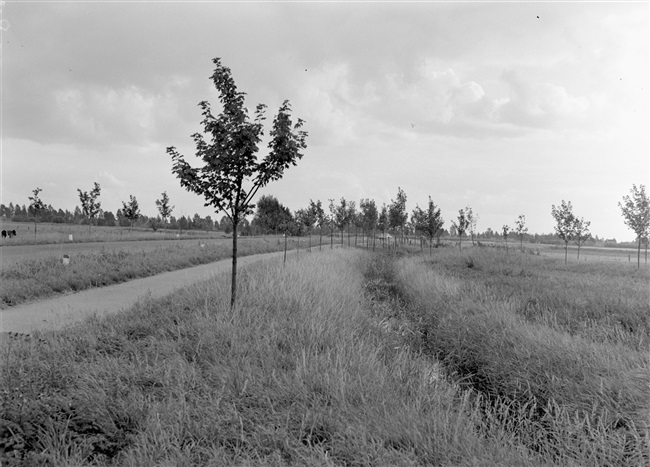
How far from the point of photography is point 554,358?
540 centimetres

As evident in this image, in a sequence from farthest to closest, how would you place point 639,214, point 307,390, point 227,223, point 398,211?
point 227,223 → point 398,211 → point 639,214 → point 307,390

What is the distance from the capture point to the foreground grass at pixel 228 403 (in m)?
2.85

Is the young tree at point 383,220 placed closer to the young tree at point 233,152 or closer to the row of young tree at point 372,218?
the row of young tree at point 372,218

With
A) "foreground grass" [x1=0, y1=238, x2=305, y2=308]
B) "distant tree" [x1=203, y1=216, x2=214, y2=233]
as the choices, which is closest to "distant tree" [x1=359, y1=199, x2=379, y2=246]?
→ "foreground grass" [x1=0, y1=238, x2=305, y2=308]

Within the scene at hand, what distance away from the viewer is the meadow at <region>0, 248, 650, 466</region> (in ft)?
9.60

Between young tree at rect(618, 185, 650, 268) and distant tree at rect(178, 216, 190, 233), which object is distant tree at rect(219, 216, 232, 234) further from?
young tree at rect(618, 185, 650, 268)

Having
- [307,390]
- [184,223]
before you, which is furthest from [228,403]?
[184,223]

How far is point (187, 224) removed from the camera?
345 feet

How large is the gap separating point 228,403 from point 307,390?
83cm

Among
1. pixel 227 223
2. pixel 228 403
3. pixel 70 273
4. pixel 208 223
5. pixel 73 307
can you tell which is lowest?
pixel 73 307

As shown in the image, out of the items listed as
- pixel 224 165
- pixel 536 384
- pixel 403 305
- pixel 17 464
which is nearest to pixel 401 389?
pixel 536 384

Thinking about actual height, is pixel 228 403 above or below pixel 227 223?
below

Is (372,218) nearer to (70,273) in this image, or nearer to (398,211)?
(398,211)

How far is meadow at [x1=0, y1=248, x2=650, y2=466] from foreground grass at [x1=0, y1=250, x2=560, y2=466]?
0.8 inches
